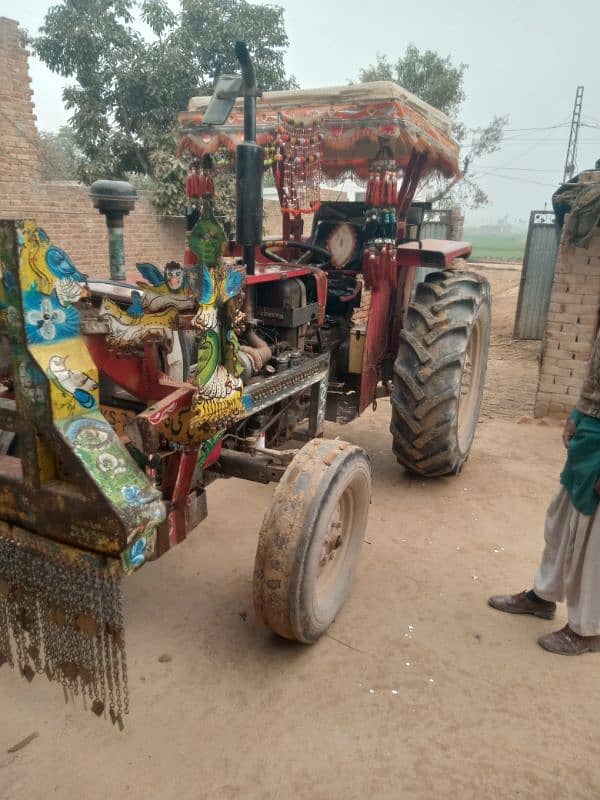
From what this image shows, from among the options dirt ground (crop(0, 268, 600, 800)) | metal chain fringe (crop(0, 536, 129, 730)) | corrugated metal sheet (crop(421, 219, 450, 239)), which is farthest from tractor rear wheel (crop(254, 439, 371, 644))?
corrugated metal sheet (crop(421, 219, 450, 239))

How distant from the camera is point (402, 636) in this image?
272cm

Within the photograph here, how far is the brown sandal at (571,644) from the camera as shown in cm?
261

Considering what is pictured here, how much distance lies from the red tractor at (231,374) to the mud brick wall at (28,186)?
5008 mm

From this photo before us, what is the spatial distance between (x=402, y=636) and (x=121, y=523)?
166 centimetres

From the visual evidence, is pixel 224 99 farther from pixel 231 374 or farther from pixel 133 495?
pixel 133 495

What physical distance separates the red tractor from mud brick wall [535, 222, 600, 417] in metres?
1.13

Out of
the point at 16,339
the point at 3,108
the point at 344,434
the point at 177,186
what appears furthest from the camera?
the point at 177,186

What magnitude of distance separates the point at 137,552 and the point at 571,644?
1996mm

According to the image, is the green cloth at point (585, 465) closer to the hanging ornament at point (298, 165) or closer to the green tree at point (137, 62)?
the hanging ornament at point (298, 165)

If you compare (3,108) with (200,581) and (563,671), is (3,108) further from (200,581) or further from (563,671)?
(563,671)

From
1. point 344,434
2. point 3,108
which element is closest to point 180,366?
point 344,434

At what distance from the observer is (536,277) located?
32.3 feet

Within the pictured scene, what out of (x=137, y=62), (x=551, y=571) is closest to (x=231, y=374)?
(x=551, y=571)

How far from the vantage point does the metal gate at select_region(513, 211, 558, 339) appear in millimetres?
9703
